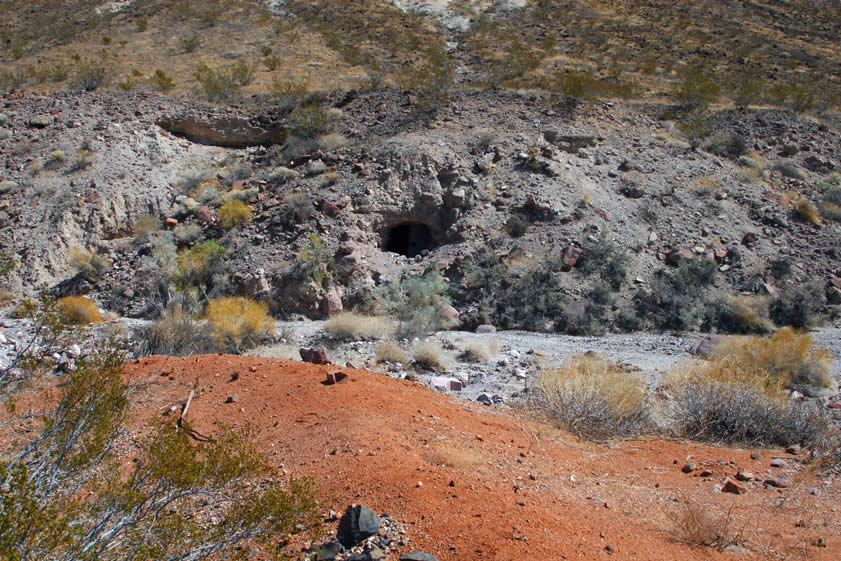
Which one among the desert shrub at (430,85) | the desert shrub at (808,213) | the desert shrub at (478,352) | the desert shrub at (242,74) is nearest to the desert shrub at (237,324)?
the desert shrub at (478,352)

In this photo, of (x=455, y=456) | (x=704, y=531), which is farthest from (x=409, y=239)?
(x=704, y=531)

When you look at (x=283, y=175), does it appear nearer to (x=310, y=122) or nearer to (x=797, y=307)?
(x=310, y=122)

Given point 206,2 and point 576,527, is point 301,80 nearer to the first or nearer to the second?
point 206,2

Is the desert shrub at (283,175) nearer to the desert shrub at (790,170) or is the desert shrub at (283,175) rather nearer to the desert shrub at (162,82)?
the desert shrub at (162,82)

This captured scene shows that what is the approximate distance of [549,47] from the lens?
26.4m

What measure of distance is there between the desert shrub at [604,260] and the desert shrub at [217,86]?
42.9ft

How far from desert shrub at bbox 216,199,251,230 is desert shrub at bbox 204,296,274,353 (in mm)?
3583

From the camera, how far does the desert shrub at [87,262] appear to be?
503 inches

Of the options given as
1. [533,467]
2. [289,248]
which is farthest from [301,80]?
[533,467]

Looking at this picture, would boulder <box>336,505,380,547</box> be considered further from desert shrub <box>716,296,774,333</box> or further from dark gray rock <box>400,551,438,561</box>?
desert shrub <box>716,296,774,333</box>

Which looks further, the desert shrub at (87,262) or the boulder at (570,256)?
the desert shrub at (87,262)

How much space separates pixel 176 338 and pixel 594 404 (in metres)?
6.14

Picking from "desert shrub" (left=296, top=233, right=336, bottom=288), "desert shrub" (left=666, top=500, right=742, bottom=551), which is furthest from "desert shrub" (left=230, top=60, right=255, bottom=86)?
"desert shrub" (left=666, top=500, right=742, bottom=551)

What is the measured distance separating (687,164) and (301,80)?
1376 cm
